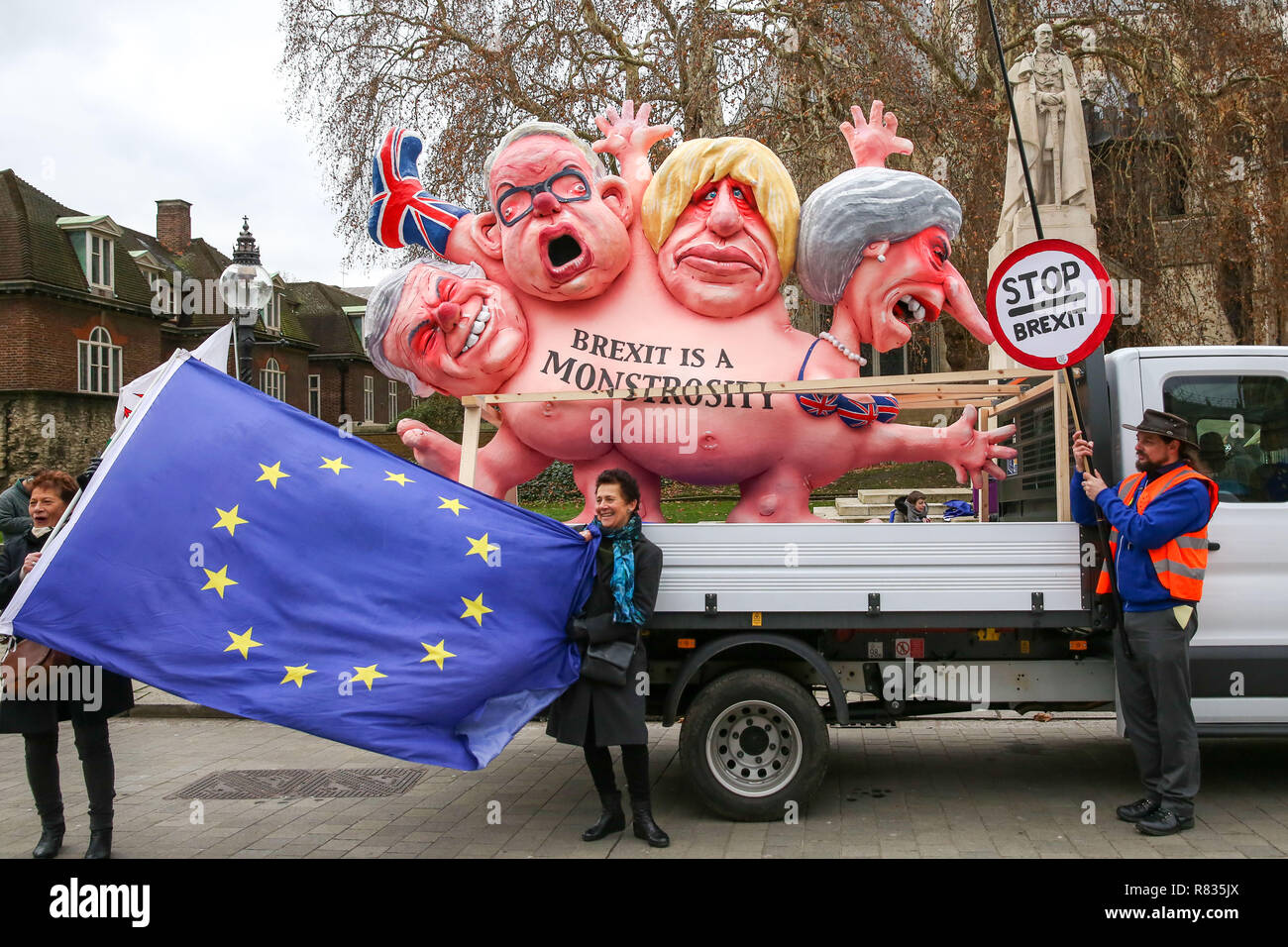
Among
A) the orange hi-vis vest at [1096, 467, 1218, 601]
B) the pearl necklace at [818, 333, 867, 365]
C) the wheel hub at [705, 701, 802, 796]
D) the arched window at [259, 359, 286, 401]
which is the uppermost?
the arched window at [259, 359, 286, 401]

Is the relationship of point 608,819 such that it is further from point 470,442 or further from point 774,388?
point 774,388

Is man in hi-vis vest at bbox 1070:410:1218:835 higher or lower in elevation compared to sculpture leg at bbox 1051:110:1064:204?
lower

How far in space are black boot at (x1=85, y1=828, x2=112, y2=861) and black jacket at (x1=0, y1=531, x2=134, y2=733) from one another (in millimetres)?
526

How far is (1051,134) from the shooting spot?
17.4 meters

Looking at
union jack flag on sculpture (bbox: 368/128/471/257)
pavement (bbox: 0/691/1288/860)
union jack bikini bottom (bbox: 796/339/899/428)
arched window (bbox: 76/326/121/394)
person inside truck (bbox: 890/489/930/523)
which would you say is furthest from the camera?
arched window (bbox: 76/326/121/394)

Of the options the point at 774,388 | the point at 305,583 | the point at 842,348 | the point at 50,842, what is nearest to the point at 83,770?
the point at 50,842

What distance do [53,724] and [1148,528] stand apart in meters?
5.13

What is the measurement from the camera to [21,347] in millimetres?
32531

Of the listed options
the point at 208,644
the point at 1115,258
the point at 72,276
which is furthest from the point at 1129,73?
the point at 72,276

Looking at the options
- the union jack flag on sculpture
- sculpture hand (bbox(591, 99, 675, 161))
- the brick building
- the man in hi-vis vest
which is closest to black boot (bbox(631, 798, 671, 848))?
the man in hi-vis vest

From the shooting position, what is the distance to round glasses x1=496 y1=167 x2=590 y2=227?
649 centimetres

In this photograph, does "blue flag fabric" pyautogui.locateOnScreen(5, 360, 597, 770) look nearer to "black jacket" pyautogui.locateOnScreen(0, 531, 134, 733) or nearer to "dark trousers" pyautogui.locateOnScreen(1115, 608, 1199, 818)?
"black jacket" pyautogui.locateOnScreen(0, 531, 134, 733)

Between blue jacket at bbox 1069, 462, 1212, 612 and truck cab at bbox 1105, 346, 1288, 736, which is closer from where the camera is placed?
blue jacket at bbox 1069, 462, 1212, 612

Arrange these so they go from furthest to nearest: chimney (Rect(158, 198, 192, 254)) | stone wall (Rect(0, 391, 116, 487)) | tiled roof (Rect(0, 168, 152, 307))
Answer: chimney (Rect(158, 198, 192, 254)) < tiled roof (Rect(0, 168, 152, 307)) < stone wall (Rect(0, 391, 116, 487))
